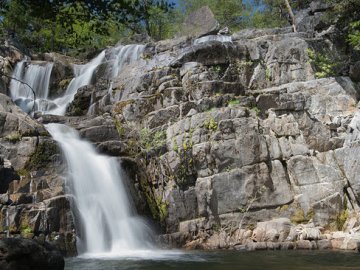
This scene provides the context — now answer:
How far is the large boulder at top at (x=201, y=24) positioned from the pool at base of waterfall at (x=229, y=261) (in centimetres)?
2136

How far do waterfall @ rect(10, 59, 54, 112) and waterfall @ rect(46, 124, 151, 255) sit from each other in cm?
776

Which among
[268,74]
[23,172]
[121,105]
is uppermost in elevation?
[268,74]

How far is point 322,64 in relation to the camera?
2097 centimetres

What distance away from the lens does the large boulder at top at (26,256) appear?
763cm

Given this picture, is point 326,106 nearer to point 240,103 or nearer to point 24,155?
point 240,103

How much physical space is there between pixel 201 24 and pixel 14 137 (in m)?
21.8

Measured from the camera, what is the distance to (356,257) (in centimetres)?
1105

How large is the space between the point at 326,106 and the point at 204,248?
28.8ft

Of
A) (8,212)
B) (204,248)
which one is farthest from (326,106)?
(8,212)

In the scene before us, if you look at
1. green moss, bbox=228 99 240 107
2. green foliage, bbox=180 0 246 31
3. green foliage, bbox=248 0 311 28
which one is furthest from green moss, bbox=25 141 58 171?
green foliage, bbox=180 0 246 31

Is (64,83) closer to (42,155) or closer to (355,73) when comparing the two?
(42,155)

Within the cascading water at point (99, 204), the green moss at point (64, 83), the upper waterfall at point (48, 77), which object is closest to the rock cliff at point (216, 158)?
the cascading water at point (99, 204)

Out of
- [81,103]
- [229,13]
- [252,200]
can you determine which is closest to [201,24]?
[81,103]

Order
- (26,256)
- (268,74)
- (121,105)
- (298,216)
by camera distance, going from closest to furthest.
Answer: (26,256)
(298,216)
(121,105)
(268,74)
